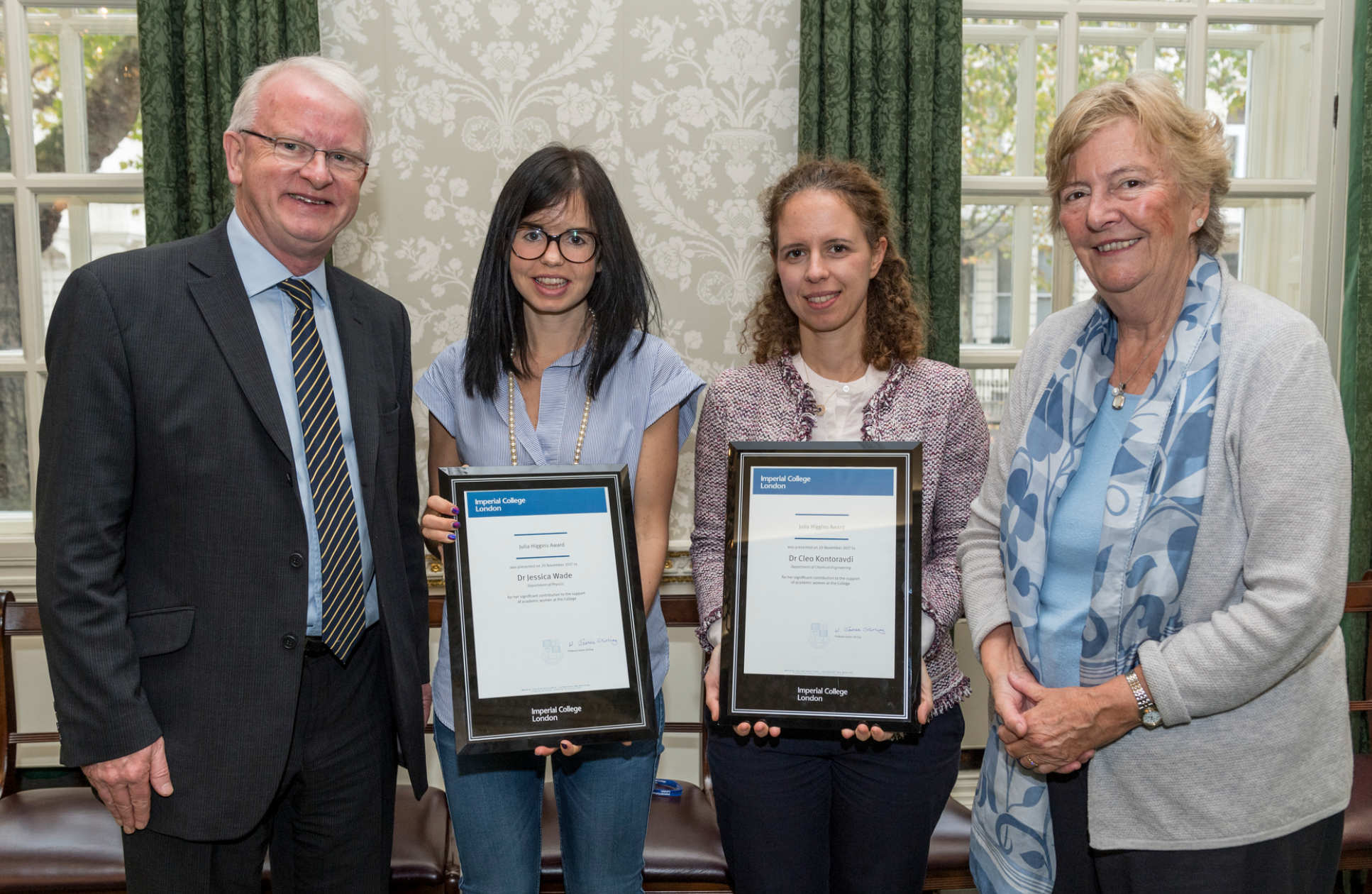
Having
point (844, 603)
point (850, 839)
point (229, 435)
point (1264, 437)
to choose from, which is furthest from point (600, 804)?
point (1264, 437)

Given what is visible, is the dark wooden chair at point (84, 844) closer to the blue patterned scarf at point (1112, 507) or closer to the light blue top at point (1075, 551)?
the blue patterned scarf at point (1112, 507)

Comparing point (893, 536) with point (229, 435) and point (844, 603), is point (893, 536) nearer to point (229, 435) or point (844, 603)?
point (844, 603)

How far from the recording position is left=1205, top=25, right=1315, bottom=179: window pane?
3221 millimetres

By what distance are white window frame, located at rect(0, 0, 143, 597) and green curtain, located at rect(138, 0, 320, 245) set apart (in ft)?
1.22

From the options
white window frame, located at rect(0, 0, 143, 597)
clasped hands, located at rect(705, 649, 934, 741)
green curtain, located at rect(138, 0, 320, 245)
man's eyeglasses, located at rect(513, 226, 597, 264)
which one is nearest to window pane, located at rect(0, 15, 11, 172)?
white window frame, located at rect(0, 0, 143, 597)

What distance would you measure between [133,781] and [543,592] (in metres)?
0.69

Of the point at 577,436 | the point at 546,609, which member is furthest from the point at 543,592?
the point at 577,436

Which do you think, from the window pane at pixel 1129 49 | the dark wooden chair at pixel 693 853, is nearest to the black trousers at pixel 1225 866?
the dark wooden chair at pixel 693 853

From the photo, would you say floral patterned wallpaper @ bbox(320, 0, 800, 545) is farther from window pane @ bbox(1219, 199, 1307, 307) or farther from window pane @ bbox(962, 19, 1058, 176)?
window pane @ bbox(1219, 199, 1307, 307)

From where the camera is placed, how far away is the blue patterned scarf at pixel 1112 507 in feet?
4.41

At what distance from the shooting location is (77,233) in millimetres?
3098

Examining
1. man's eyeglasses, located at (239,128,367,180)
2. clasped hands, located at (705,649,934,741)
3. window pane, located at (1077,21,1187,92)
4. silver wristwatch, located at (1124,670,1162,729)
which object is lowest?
clasped hands, located at (705,649,934,741)

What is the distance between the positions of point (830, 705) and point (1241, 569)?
65 centimetres

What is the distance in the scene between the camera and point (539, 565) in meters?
1.59
